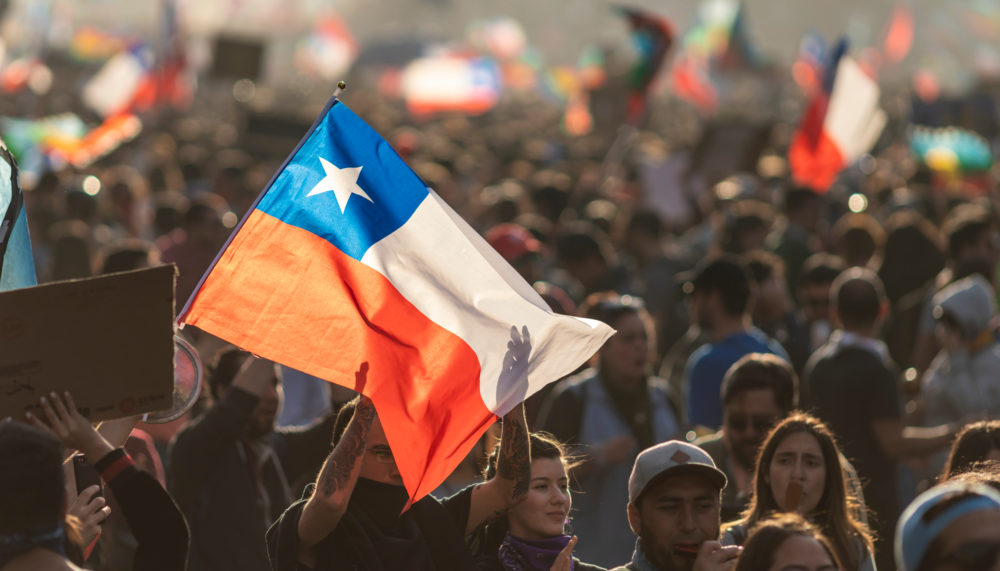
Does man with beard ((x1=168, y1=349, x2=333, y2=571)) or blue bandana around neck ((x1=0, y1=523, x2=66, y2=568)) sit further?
man with beard ((x1=168, y1=349, x2=333, y2=571))

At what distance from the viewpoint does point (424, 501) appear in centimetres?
453

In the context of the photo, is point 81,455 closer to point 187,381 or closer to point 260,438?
point 187,381

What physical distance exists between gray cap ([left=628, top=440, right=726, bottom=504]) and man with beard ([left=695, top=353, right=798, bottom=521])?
1.12 m

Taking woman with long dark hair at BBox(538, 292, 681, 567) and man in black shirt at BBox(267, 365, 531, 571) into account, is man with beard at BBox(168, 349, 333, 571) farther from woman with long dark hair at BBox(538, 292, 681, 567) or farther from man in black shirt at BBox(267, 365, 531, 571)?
woman with long dark hair at BBox(538, 292, 681, 567)

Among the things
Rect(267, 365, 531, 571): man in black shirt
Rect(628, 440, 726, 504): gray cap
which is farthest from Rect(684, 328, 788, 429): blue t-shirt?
Rect(267, 365, 531, 571): man in black shirt

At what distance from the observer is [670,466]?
4.66 meters

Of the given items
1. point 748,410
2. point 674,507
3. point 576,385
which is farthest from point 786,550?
point 576,385

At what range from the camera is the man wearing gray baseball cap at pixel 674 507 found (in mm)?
4598

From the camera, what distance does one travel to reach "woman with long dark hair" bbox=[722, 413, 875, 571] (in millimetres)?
4984

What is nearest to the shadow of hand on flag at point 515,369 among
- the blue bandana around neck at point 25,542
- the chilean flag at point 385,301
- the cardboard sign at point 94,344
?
the chilean flag at point 385,301

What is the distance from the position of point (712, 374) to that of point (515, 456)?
2471 millimetres

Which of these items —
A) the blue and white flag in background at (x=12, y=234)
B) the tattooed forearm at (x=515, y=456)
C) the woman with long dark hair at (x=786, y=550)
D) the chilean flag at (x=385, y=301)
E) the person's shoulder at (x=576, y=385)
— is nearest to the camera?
the woman with long dark hair at (x=786, y=550)

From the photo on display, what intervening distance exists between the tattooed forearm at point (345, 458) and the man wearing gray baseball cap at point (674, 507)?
0.95 m

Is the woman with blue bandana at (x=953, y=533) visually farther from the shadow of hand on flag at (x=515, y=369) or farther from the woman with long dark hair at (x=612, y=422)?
the woman with long dark hair at (x=612, y=422)
